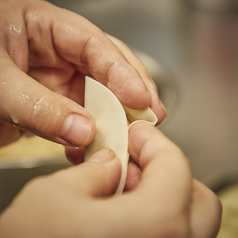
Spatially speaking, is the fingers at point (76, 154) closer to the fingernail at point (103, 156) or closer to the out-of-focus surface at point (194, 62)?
the fingernail at point (103, 156)

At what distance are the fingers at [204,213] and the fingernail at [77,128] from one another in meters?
0.20

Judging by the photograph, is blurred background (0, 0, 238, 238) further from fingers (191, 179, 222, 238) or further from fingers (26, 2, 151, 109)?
fingers (191, 179, 222, 238)

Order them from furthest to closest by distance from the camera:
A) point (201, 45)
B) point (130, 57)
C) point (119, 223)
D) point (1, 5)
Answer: point (201, 45)
point (130, 57)
point (1, 5)
point (119, 223)

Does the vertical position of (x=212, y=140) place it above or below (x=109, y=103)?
below

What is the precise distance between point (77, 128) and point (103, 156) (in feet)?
0.27

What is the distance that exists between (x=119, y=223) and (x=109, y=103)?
245 millimetres

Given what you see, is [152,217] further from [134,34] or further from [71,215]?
[134,34]

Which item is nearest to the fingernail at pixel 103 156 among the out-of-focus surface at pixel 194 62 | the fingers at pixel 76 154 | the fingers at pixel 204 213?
the fingers at pixel 204 213

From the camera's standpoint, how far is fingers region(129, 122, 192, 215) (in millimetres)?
285

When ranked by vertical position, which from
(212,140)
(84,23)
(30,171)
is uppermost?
(84,23)

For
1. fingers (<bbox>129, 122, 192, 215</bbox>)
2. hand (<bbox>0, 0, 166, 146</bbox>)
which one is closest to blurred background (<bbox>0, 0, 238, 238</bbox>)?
hand (<bbox>0, 0, 166, 146</bbox>)

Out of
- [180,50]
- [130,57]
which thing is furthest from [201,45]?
[130,57]

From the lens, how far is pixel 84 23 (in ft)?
2.13

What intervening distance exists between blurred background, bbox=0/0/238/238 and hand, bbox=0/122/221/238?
644 mm
